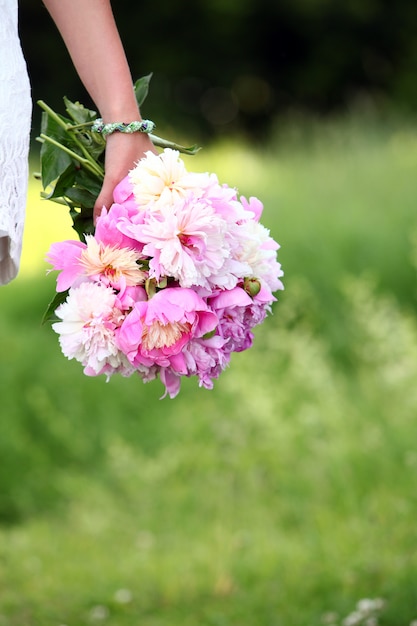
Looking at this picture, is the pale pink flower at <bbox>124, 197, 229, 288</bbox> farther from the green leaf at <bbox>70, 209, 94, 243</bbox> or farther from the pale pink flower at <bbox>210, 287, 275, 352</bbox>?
the green leaf at <bbox>70, 209, 94, 243</bbox>

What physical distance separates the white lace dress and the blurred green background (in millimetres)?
1728

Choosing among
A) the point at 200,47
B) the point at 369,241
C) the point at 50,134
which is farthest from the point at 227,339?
the point at 200,47

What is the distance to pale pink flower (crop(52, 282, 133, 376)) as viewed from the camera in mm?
1685

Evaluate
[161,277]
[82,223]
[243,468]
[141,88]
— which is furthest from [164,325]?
[243,468]

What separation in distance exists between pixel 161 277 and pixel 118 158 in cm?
26

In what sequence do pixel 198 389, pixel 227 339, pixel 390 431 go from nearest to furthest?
1. pixel 227 339
2. pixel 390 431
3. pixel 198 389

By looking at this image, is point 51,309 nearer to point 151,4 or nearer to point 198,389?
point 198,389

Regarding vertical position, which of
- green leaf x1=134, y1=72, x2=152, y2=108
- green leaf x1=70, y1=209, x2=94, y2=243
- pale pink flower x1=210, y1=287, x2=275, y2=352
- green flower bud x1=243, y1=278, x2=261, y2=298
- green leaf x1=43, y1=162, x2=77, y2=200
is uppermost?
green leaf x1=134, y1=72, x2=152, y2=108

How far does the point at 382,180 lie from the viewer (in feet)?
23.8

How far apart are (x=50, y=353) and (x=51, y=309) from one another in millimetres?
3395

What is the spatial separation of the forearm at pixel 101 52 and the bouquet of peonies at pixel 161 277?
0.15 metres

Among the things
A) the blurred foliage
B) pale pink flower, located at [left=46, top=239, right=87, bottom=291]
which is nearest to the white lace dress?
pale pink flower, located at [left=46, top=239, right=87, bottom=291]

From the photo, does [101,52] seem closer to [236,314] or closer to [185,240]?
[185,240]

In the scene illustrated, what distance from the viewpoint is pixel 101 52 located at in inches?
71.8
